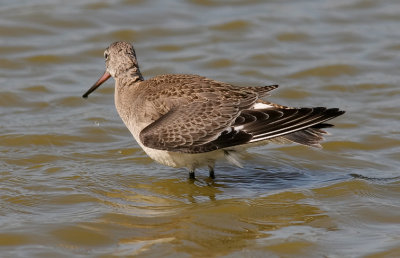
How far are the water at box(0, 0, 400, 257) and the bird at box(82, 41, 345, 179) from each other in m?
0.53

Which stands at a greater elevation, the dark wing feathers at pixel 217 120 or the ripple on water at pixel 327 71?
the dark wing feathers at pixel 217 120

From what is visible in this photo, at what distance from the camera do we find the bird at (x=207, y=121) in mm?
8680

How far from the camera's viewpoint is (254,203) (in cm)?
868

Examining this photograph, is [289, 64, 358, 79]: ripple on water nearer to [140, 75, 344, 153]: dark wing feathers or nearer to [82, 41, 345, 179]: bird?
[82, 41, 345, 179]: bird

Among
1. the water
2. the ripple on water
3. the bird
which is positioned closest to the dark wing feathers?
the bird

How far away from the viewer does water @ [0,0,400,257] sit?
25.5ft

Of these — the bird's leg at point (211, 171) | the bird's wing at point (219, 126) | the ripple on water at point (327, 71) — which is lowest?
the bird's leg at point (211, 171)

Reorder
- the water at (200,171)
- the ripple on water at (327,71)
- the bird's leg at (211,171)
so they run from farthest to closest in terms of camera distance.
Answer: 1. the ripple on water at (327,71)
2. the bird's leg at (211,171)
3. the water at (200,171)

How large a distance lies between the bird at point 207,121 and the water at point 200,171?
1.72ft

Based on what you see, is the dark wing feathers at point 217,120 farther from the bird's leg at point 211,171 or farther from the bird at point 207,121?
the bird's leg at point 211,171

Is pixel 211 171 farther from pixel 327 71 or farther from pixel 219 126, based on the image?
pixel 327 71

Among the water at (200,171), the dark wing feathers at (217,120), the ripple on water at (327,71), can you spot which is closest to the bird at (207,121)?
the dark wing feathers at (217,120)

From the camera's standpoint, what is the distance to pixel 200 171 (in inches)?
396

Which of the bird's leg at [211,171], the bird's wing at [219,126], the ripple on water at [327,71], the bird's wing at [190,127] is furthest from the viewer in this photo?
the ripple on water at [327,71]
